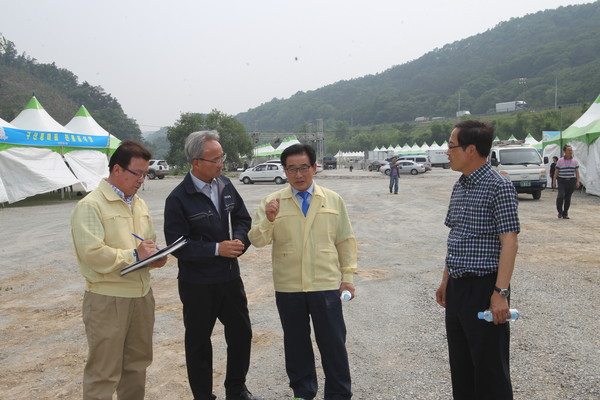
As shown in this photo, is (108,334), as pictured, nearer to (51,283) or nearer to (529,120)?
(51,283)

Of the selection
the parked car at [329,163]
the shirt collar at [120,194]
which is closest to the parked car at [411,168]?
the parked car at [329,163]

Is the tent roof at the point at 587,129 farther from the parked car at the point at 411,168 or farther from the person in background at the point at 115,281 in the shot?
the parked car at the point at 411,168

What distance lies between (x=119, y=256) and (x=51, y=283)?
4822 mm

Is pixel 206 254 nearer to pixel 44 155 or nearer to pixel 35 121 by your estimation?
pixel 44 155

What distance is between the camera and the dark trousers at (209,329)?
2869mm

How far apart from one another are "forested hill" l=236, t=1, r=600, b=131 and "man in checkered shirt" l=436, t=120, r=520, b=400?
308 ft

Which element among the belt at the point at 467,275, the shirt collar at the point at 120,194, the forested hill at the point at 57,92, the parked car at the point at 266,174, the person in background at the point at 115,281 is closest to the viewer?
the belt at the point at 467,275

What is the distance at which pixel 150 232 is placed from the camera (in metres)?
2.79

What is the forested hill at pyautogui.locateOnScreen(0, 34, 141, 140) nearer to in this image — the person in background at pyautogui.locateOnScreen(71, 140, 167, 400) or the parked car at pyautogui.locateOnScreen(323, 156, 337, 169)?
the parked car at pyautogui.locateOnScreen(323, 156, 337, 169)

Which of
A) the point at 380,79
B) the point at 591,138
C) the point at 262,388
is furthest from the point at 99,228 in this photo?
the point at 380,79

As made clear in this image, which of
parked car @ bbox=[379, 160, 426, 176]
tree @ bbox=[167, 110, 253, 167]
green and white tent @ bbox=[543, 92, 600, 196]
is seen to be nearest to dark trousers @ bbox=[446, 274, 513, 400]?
green and white tent @ bbox=[543, 92, 600, 196]

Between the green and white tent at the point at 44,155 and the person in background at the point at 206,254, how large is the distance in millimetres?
16432

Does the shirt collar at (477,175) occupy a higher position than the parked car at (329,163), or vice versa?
the shirt collar at (477,175)

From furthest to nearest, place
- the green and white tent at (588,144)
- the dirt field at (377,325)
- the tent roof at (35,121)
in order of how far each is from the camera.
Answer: the tent roof at (35,121) → the green and white tent at (588,144) → the dirt field at (377,325)
